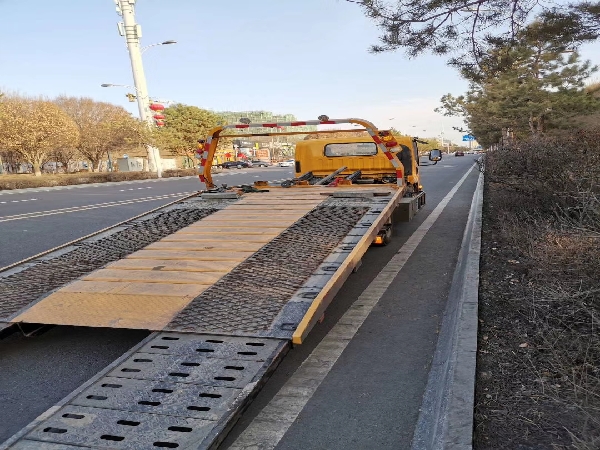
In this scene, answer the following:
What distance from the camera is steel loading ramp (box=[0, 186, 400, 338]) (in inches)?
140

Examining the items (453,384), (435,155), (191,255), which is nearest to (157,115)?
(435,155)

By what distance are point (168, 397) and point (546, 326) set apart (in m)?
2.65

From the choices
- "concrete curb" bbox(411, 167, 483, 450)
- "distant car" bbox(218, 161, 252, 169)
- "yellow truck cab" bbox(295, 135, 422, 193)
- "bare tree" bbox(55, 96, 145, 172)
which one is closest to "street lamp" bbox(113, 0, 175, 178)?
"bare tree" bbox(55, 96, 145, 172)

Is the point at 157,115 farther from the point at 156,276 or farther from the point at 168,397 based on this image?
the point at 168,397

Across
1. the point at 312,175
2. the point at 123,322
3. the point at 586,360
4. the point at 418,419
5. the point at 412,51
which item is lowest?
the point at 418,419

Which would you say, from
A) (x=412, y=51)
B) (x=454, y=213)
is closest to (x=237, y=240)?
(x=412, y=51)

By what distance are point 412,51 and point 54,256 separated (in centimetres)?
584

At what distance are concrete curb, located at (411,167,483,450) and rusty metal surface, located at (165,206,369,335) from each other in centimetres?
121

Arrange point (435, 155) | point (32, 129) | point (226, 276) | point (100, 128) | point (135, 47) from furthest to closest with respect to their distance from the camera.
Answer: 1. point (100, 128)
2. point (135, 47)
3. point (32, 129)
4. point (435, 155)
5. point (226, 276)

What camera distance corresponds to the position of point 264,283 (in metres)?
4.05

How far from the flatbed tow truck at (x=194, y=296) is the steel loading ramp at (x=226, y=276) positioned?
15 millimetres

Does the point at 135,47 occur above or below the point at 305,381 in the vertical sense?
above

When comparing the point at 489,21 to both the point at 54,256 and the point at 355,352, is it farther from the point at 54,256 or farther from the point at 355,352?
the point at 54,256

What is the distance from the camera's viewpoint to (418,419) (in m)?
2.79
